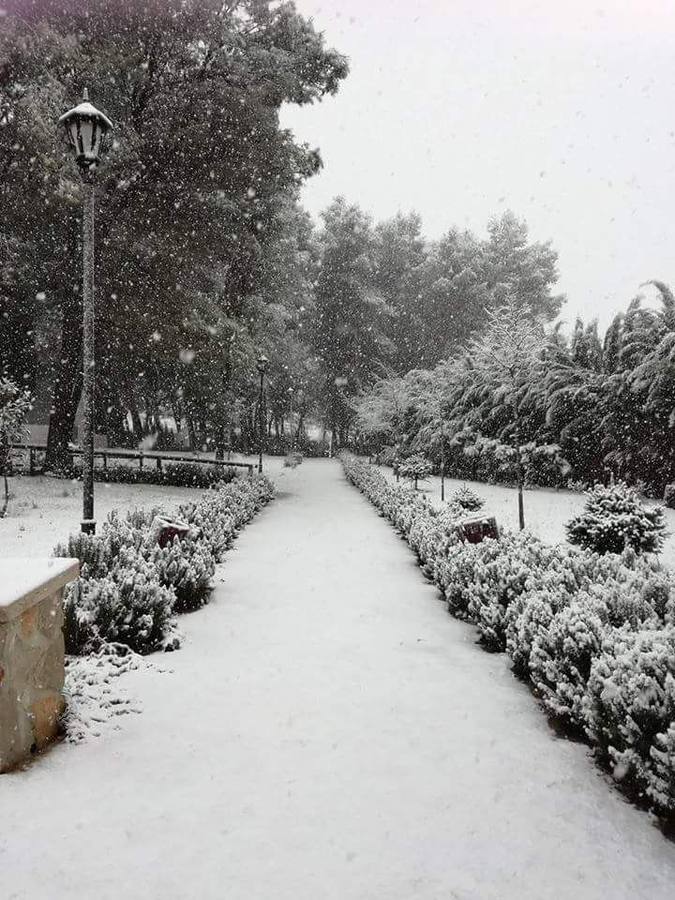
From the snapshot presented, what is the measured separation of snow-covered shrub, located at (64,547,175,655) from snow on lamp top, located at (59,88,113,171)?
490 centimetres

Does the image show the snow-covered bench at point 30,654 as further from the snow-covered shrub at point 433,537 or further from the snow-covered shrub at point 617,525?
the snow-covered shrub at point 617,525

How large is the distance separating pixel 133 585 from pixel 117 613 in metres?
0.26

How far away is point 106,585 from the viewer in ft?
16.4

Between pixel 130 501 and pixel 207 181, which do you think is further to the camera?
pixel 207 181

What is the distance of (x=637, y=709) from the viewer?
2.91 meters

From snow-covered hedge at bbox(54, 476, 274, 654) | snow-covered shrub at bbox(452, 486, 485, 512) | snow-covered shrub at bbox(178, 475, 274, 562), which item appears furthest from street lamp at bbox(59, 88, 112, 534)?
snow-covered shrub at bbox(452, 486, 485, 512)

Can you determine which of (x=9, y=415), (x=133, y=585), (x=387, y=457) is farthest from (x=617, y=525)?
(x=387, y=457)

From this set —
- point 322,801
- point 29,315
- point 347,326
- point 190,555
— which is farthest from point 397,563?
point 347,326

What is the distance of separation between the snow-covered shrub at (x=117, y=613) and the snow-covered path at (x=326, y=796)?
A: 0.34 m

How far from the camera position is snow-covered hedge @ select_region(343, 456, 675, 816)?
289cm

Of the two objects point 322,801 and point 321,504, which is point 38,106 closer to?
point 321,504

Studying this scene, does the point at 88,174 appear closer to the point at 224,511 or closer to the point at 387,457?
the point at 224,511

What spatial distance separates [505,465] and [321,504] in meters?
6.36

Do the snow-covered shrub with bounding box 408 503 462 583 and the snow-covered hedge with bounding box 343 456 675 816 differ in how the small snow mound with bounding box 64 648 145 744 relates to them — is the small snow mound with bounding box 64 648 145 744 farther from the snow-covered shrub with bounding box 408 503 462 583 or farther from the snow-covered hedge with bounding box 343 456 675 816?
the snow-covered shrub with bounding box 408 503 462 583
